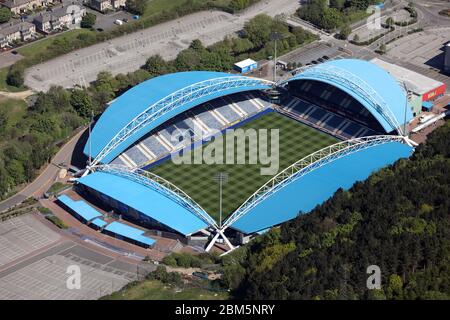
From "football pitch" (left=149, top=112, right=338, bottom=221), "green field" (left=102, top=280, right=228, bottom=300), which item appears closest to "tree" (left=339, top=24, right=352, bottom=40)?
"football pitch" (left=149, top=112, right=338, bottom=221)

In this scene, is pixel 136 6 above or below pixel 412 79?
above

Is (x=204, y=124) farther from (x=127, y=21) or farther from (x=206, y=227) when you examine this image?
(x=127, y=21)

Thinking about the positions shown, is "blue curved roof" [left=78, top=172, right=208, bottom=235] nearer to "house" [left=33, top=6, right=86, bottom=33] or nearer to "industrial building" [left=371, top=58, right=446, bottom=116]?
"industrial building" [left=371, top=58, right=446, bottom=116]

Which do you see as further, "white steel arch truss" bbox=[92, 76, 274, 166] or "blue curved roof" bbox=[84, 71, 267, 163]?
"blue curved roof" bbox=[84, 71, 267, 163]

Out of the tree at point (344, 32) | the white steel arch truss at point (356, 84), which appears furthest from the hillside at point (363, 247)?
the tree at point (344, 32)

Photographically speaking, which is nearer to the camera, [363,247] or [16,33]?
[363,247]

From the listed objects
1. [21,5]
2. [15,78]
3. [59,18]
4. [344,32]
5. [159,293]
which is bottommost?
[159,293]

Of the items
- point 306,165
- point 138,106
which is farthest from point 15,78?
point 306,165

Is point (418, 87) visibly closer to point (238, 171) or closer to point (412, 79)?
point (412, 79)
